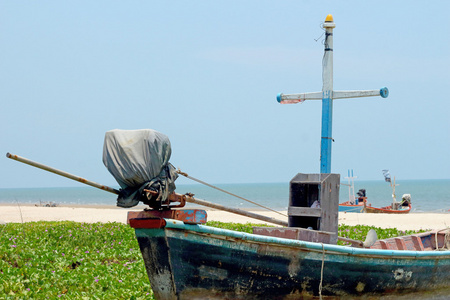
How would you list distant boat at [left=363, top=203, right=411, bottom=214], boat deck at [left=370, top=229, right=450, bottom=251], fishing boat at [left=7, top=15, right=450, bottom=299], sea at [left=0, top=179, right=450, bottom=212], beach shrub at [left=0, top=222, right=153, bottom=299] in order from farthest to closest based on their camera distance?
sea at [left=0, top=179, right=450, bottom=212] < distant boat at [left=363, top=203, right=411, bottom=214] < boat deck at [left=370, top=229, right=450, bottom=251] < beach shrub at [left=0, top=222, right=153, bottom=299] < fishing boat at [left=7, top=15, right=450, bottom=299]

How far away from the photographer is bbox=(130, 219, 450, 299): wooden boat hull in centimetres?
660

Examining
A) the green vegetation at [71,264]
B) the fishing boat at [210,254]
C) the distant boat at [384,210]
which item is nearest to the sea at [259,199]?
the distant boat at [384,210]

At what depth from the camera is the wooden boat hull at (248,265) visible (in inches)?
260

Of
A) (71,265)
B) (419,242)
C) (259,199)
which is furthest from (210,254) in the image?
(259,199)

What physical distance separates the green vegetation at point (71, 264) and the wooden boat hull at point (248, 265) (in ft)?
5.76

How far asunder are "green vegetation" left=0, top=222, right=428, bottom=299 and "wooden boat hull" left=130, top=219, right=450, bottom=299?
1.75 m

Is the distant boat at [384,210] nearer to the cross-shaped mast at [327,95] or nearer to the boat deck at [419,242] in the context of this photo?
the boat deck at [419,242]

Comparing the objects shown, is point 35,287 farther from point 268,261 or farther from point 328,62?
point 328,62

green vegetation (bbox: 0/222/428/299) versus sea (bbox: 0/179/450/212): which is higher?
green vegetation (bbox: 0/222/428/299)

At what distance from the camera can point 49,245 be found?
12.8 meters

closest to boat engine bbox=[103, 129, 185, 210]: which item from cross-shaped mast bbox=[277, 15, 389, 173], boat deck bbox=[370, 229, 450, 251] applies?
boat deck bbox=[370, 229, 450, 251]

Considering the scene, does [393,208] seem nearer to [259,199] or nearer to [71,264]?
[71,264]

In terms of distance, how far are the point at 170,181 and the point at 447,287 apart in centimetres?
486

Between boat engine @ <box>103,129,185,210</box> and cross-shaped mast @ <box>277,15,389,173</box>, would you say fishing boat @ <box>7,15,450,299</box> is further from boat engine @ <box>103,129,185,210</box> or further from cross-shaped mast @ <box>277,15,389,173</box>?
cross-shaped mast @ <box>277,15,389,173</box>
